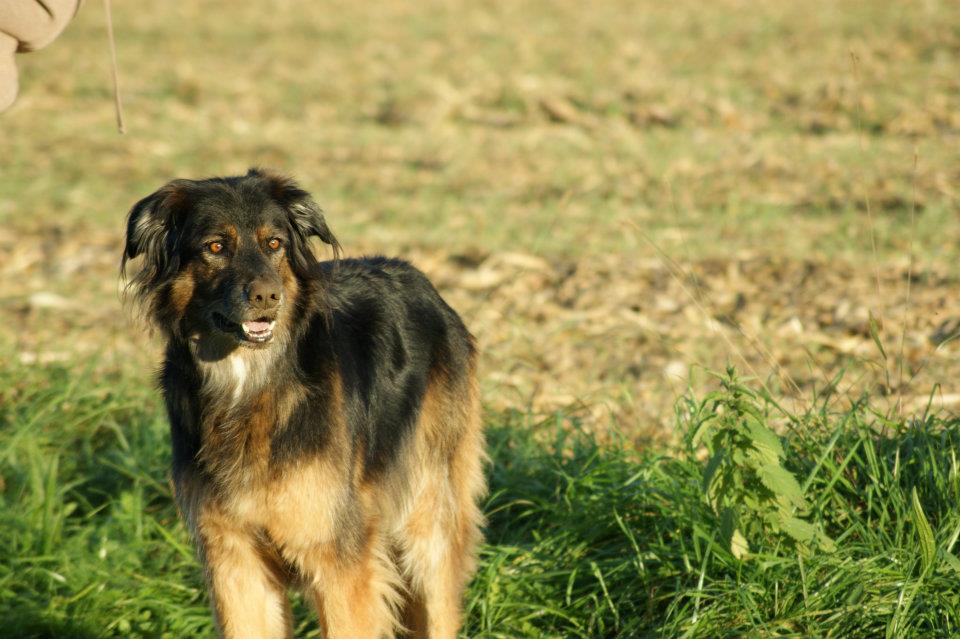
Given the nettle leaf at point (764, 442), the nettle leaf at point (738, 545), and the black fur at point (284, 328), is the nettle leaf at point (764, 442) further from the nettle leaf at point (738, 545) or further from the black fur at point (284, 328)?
the black fur at point (284, 328)

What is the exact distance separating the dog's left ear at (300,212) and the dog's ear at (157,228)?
0.30 metres

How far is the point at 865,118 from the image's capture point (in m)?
10.6

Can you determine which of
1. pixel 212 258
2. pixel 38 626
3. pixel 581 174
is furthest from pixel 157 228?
pixel 581 174

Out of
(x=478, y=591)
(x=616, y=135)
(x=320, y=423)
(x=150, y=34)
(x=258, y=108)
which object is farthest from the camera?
(x=150, y=34)

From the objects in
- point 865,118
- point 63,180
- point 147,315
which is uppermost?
point 147,315

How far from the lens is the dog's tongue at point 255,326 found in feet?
11.3

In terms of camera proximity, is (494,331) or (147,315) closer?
(147,315)

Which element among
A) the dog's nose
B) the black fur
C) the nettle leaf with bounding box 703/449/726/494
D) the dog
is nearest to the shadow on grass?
the dog

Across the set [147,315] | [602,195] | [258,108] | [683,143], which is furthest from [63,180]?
[147,315]

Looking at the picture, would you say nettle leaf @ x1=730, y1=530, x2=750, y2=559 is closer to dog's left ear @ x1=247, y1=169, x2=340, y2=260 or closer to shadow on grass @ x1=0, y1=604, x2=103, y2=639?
dog's left ear @ x1=247, y1=169, x2=340, y2=260

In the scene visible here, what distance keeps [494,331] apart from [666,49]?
9080mm

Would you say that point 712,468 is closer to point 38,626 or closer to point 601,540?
point 601,540

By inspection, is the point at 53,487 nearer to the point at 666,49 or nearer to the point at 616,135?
the point at 616,135

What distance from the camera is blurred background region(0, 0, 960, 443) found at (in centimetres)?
619
